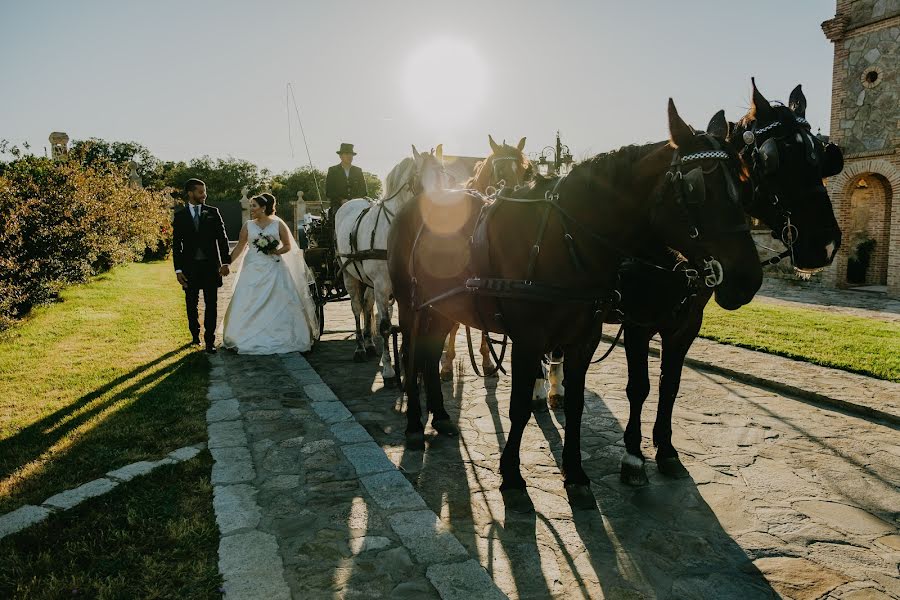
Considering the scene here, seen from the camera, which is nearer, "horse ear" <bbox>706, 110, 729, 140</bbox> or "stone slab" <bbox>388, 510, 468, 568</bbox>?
"stone slab" <bbox>388, 510, 468, 568</bbox>

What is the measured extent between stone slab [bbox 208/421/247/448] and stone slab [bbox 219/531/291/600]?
1.39 meters

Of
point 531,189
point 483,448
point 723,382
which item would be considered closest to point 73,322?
point 483,448

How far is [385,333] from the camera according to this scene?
623cm

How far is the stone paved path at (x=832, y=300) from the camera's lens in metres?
11.8

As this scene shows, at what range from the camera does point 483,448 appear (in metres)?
4.37

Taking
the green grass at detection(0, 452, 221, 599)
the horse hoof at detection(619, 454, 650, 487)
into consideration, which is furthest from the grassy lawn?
the horse hoof at detection(619, 454, 650, 487)

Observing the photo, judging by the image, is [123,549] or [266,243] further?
[266,243]

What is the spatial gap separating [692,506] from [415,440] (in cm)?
206

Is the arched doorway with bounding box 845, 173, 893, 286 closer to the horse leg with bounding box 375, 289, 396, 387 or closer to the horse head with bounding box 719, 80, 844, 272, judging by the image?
the horse leg with bounding box 375, 289, 396, 387

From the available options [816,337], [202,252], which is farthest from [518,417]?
[816,337]

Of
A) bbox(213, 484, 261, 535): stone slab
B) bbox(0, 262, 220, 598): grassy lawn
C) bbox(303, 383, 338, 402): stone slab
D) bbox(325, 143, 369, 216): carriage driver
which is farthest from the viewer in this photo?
bbox(325, 143, 369, 216): carriage driver

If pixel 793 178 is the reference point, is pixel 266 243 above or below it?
below

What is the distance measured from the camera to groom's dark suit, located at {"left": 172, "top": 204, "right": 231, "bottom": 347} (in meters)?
7.41

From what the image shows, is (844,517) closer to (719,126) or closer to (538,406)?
(719,126)
